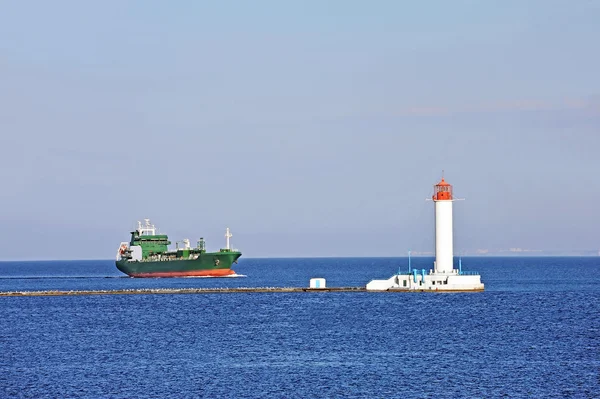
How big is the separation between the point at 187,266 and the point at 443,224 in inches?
3087

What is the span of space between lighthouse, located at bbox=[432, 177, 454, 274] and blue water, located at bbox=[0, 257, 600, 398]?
14.9 feet

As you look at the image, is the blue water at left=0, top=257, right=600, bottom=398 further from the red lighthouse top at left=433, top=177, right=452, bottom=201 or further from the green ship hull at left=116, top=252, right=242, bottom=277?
the green ship hull at left=116, top=252, right=242, bottom=277

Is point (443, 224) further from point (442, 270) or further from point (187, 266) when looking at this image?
point (187, 266)

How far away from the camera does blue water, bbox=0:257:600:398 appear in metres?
47.0

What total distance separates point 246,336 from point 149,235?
9929cm

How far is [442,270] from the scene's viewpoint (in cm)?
9488

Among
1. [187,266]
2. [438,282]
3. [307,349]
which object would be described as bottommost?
[307,349]

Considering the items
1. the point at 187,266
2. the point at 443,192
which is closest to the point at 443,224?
the point at 443,192

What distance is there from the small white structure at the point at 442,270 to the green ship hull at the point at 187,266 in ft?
212

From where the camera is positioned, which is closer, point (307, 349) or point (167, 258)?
point (307, 349)

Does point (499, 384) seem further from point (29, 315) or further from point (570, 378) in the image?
point (29, 315)

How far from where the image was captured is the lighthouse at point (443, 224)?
92000 mm

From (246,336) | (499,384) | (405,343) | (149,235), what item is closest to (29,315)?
(246,336)

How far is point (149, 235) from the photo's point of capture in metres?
166
